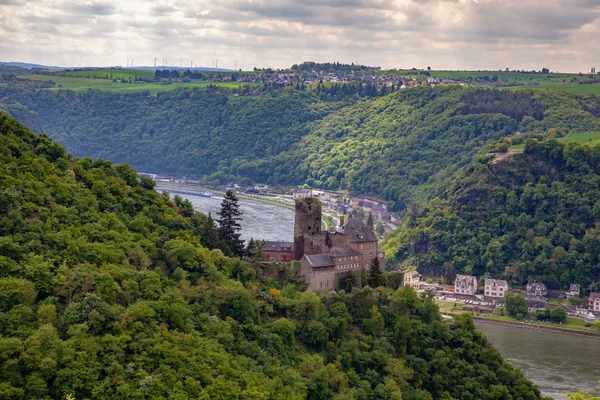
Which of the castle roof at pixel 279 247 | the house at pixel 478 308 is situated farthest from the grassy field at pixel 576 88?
the castle roof at pixel 279 247

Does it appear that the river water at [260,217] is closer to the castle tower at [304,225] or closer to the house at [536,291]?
the house at [536,291]

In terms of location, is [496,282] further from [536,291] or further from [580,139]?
[580,139]

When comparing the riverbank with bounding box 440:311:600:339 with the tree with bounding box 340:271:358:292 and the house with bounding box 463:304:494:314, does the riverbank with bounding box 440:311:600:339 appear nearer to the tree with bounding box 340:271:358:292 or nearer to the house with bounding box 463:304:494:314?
the house with bounding box 463:304:494:314

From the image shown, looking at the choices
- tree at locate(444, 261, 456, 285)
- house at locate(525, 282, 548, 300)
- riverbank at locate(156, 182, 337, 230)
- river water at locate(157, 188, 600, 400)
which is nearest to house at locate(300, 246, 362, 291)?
river water at locate(157, 188, 600, 400)

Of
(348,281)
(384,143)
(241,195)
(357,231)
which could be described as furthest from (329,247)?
(384,143)

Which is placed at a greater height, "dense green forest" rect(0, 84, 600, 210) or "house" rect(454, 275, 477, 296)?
"dense green forest" rect(0, 84, 600, 210)

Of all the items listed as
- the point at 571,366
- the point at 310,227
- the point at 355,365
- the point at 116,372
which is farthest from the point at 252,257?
the point at 571,366

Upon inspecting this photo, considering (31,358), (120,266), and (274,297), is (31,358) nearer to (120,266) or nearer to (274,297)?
(120,266)
